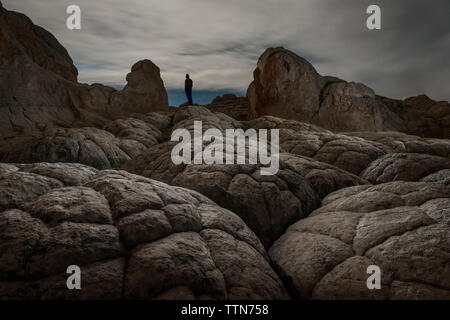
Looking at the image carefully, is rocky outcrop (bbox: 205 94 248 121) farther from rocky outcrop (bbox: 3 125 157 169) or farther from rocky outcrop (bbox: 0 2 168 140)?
rocky outcrop (bbox: 3 125 157 169)

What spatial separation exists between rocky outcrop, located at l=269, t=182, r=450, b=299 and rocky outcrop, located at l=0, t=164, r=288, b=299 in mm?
587

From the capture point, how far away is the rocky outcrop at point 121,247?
9.05ft

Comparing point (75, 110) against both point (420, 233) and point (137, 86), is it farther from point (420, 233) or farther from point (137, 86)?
point (420, 233)

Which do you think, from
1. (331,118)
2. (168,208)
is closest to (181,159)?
(168,208)

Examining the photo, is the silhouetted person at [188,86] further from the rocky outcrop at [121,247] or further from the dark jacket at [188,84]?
the rocky outcrop at [121,247]

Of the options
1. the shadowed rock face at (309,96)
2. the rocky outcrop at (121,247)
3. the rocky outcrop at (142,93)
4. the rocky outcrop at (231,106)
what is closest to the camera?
the rocky outcrop at (121,247)

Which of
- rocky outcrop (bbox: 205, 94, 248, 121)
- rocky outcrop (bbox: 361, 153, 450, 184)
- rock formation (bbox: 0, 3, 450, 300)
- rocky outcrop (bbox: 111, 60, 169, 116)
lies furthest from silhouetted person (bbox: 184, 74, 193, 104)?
rocky outcrop (bbox: 361, 153, 450, 184)

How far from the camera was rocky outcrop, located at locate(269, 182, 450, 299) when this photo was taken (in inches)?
129

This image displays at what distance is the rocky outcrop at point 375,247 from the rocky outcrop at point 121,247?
59 cm

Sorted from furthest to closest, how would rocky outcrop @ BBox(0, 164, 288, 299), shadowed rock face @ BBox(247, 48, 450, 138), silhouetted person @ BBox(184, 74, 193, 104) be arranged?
1. silhouetted person @ BBox(184, 74, 193, 104)
2. shadowed rock face @ BBox(247, 48, 450, 138)
3. rocky outcrop @ BBox(0, 164, 288, 299)

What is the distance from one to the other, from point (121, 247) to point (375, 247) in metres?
3.41

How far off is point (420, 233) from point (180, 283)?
330 centimetres

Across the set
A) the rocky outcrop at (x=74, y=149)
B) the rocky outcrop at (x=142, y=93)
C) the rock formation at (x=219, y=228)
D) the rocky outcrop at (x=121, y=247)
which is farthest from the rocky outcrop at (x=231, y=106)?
the rocky outcrop at (x=121, y=247)
